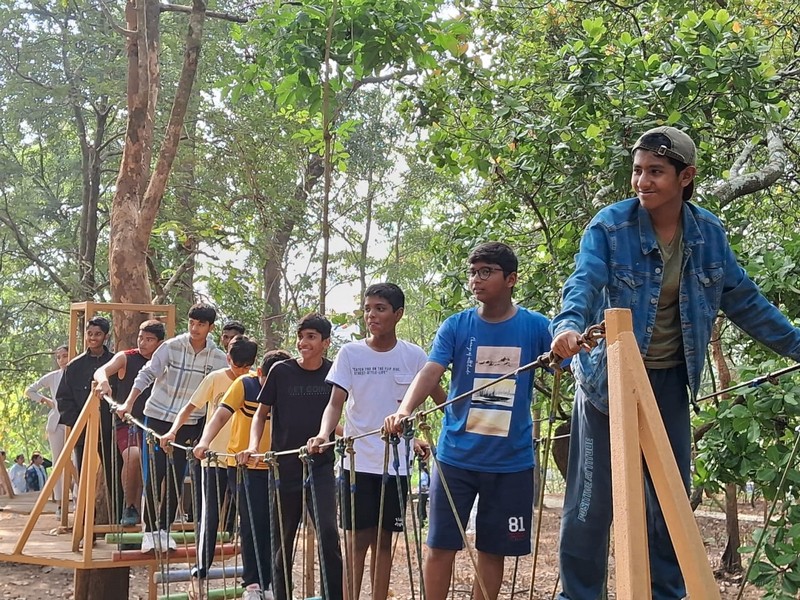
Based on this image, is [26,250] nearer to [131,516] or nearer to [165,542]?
[131,516]

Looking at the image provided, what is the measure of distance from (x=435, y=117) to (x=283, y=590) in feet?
8.47

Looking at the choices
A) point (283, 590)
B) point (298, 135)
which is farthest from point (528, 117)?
point (283, 590)

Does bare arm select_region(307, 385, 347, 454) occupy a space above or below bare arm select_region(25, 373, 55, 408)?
below

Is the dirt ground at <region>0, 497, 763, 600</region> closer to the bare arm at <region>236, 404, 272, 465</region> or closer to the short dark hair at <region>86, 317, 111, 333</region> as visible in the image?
the short dark hair at <region>86, 317, 111, 333</region>

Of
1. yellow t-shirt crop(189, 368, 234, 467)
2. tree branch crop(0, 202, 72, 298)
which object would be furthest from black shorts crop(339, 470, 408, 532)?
tree branch crop(0, 202, 72, 298)

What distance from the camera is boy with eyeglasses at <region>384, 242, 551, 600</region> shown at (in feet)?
8.51

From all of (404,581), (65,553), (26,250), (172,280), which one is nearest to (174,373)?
(65,553)

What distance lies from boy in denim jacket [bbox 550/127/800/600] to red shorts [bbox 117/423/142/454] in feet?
12.4

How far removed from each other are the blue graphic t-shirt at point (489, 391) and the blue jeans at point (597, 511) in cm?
62

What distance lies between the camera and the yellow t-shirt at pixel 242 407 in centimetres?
386

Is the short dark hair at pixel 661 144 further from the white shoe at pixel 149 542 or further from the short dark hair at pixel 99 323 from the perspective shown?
the short dark hair at pixel 99 323

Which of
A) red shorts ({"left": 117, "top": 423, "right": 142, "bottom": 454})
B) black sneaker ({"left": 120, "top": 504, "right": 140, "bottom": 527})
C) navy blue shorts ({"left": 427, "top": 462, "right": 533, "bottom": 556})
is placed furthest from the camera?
black sneaker ({"left": 120, "top": 504, "right": 140, "bottom": 527})

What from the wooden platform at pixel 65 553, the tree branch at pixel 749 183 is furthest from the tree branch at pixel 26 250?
the tree branch at pixel 749 183

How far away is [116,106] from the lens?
12.3m
